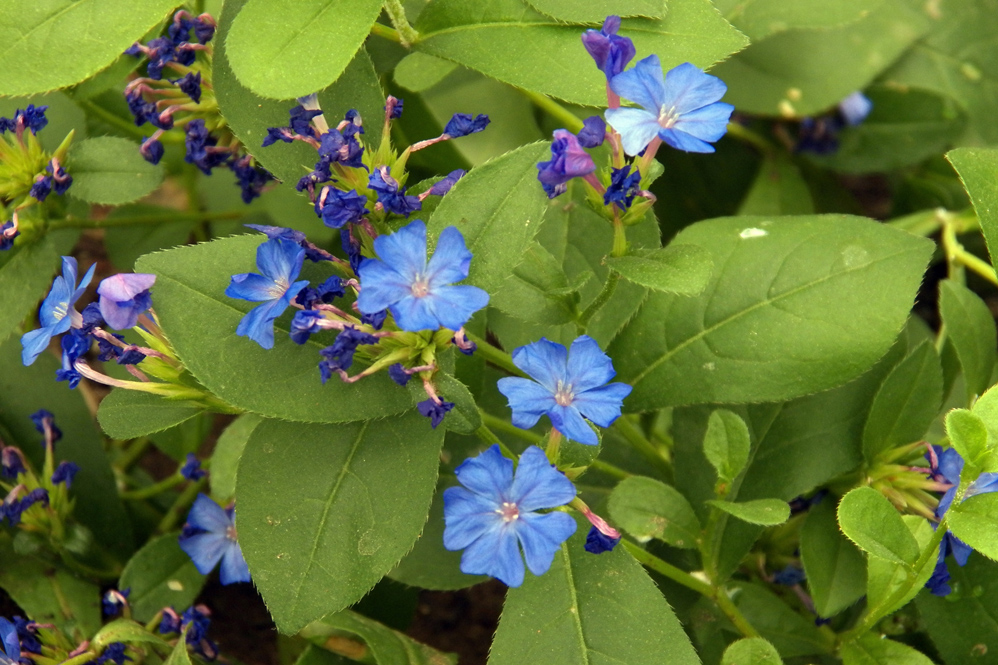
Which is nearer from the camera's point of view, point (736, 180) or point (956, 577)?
point (956, 577)

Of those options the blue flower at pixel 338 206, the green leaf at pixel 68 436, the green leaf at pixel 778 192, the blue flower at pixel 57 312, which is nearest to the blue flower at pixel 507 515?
the blue flower at pixel 338 206

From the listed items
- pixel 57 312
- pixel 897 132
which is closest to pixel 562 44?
pixel 57 312

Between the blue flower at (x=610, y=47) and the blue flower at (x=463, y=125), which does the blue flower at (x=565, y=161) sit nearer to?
the blue flower at (x=610, y=47)

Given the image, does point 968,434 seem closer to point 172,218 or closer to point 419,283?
point 419,283

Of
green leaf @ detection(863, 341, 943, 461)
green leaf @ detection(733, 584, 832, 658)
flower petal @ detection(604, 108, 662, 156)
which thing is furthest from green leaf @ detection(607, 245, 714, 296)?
green leaf @ detection(733, 584, 832, 658)

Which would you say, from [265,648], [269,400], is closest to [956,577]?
[269,400]

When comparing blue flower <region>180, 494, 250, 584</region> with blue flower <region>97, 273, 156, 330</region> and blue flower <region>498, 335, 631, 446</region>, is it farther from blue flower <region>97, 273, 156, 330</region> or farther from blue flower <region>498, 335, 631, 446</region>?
blue flower <region>498, 335, 631, 446</region>

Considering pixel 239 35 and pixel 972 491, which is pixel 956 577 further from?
pixel 239 35
